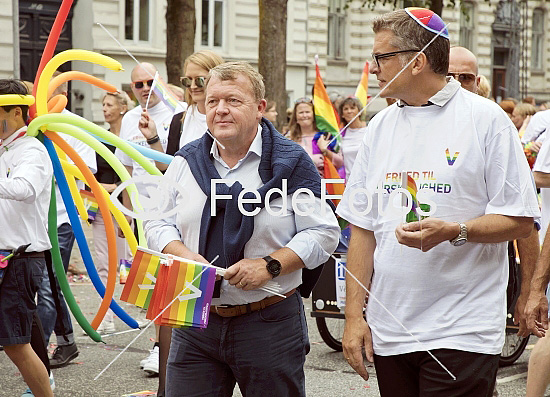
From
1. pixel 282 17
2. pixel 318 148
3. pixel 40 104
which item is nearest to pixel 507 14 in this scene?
pixel 282 17

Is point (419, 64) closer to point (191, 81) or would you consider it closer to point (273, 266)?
point (273, 266)

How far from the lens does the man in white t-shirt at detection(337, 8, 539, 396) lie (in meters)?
3.29

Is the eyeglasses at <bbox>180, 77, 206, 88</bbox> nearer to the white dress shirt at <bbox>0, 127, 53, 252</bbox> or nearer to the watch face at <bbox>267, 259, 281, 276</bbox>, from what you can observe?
the white dress shirt at <bbox>0, 127, 53, 252</bbox>

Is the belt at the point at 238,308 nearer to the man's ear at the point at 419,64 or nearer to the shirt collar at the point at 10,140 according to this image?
the man's ear at the point at 419,64

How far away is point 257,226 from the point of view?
3.60 meters

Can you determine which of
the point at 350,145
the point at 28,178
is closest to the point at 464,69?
the point at 28,178

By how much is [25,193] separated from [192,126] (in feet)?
3.72

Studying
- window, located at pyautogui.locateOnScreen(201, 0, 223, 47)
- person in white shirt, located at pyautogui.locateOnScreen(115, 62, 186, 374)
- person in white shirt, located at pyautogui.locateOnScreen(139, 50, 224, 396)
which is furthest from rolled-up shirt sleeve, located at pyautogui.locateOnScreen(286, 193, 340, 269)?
window, located at pyautogui.locateOnScreen(201, 0, 223, 47)

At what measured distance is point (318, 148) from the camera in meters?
9.09

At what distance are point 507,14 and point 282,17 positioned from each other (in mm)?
23788

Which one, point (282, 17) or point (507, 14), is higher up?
point (507, 14)

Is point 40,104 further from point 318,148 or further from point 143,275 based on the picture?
point 318,148

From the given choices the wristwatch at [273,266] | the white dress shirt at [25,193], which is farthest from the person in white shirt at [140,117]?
the wristwatch at [273,266]

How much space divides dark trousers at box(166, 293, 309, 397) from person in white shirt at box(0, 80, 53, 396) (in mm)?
1767
